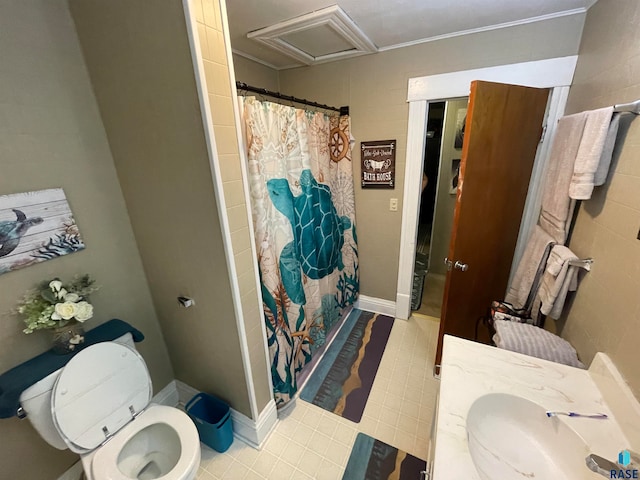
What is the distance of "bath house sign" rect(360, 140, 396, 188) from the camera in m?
2.09

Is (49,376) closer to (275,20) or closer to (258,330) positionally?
(258,330)

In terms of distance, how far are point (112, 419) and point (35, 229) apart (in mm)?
909

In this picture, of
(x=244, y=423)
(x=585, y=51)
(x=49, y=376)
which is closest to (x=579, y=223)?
(x=585, y=51)

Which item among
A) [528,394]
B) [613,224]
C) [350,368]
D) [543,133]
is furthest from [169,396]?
[543,133]

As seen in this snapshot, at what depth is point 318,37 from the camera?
169 cm

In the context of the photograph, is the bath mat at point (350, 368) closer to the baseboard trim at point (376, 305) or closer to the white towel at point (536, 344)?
the baseboard trim at point (376, 305)

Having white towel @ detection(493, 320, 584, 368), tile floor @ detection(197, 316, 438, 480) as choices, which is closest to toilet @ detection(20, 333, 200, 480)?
tile floor @ detection(197, 316, 438, 480)

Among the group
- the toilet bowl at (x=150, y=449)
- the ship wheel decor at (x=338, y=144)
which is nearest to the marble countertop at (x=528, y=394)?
the toilet bowl at (x=150, y=449)

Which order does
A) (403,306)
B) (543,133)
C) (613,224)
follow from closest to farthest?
1. (613,224)
2. (543,133)
3. (403,306)

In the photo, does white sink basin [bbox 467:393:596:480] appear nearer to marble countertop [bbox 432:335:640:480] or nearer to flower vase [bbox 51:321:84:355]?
marble countertop [bbox 432:335:640:480]

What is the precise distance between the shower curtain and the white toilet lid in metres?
0.68

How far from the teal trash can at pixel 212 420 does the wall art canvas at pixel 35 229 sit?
109 cm

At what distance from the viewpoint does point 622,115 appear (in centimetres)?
103

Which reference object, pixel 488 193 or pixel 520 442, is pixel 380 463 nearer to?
pixel 520 442
